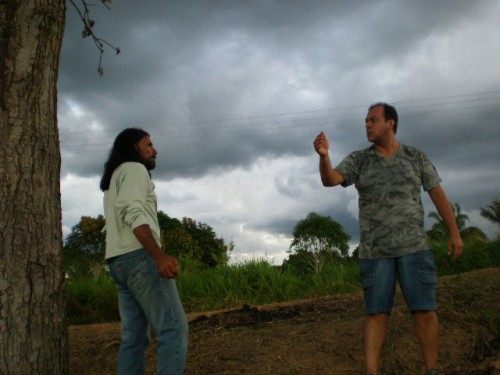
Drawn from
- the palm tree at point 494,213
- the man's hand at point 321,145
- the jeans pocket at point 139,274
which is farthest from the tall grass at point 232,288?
the palm tree at point 494,213

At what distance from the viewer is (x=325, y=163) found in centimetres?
407

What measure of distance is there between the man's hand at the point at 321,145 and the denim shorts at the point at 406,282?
847 millimetres

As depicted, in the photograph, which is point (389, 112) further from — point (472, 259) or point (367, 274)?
point (472, 259)

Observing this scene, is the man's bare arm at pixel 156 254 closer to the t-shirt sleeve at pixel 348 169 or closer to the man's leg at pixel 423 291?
the t-shirt sleeve at pixel 348 169

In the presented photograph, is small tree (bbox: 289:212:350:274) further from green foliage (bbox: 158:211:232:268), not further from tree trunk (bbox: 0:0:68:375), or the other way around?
A: tree trunk (bbox: 0:0:68:375)

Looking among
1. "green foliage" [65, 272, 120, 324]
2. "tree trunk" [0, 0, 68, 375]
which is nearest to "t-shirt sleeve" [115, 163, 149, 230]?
"tree trunk" [0, 0, 68, 375]

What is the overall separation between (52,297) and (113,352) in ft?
6.41

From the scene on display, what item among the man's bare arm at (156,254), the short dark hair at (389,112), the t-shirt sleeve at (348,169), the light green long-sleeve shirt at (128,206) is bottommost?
the man's bare arm at (156,254)

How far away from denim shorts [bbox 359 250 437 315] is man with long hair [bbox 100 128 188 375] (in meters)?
1.40

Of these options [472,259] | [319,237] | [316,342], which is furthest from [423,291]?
[319,237]

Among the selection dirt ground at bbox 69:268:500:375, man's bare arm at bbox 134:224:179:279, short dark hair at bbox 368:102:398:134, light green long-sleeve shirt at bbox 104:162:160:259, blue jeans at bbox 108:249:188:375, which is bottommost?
dirt ground at bbox 69:268:500:375

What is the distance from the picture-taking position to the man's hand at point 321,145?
404 cm

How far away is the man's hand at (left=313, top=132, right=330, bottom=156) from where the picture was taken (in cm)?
404

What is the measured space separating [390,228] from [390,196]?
236mm
